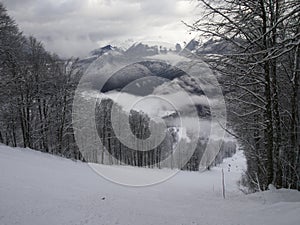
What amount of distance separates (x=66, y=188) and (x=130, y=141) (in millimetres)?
34409

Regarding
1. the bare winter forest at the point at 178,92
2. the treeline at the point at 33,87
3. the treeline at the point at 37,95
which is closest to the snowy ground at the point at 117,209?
the bare winter forest at the point at 178,92

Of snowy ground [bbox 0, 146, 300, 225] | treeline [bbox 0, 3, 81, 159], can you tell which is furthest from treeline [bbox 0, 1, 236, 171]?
snowy ground [bbox 0, 146, 300, 225]

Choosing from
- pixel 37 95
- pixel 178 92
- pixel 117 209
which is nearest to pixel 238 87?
pixel 178 92

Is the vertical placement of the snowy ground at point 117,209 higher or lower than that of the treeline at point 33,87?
lower

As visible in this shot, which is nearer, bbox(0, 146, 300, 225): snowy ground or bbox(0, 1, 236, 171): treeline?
bbox(0, 146, 300, 225): snowy ground

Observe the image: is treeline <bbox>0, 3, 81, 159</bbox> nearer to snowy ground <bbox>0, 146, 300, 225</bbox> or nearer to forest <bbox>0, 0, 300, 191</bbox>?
forest <bbox>0, 0, 300, 191</bbox>

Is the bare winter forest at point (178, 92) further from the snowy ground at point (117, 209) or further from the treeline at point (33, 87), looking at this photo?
the snowy ground at point (117, 209)

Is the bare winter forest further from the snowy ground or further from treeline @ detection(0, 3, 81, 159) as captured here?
the snowy ground

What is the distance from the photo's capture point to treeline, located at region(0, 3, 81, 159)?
67.4 feet

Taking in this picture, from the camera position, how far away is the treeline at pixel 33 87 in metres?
20.5

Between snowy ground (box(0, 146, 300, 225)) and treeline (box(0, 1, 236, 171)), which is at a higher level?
treeline (box(0, 1, 236, 171))

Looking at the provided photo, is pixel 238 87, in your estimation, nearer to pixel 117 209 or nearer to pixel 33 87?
pixel 117 209

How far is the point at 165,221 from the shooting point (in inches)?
294

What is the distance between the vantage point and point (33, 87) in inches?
992
